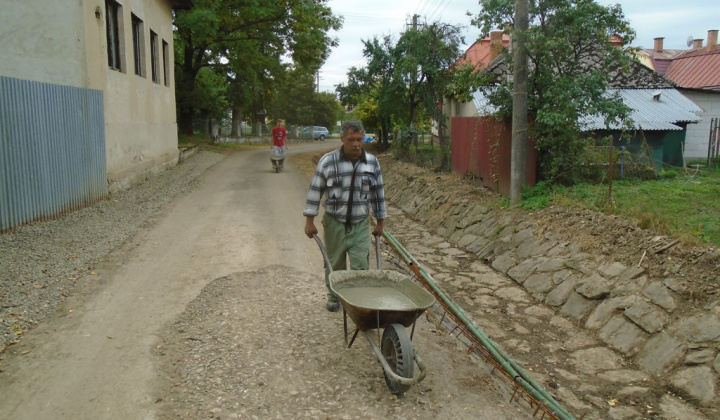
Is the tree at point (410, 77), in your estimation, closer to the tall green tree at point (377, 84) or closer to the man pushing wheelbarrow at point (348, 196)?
the tall green tree at point (377, 84)

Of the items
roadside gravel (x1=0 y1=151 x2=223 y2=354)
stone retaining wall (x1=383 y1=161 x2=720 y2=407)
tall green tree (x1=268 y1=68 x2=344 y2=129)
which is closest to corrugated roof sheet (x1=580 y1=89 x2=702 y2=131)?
stone retaining wall (x1=383 y1=161 x2=720 y2=407)

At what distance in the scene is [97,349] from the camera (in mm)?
4770

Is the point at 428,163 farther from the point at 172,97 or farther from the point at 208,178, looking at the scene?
the point at 172,97

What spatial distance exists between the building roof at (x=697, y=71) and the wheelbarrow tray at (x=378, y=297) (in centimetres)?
2094

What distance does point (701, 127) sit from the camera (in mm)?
19766

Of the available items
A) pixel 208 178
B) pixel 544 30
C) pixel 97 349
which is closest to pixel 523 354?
pixel 97 349

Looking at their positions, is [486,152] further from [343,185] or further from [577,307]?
[343,185]

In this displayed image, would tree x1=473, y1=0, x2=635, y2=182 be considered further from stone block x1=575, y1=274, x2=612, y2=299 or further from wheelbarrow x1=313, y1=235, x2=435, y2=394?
wheelbarrow x1=313, y1=235, x2=435, y2=394

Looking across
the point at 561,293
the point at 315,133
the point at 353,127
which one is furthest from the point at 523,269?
the point at 315,133

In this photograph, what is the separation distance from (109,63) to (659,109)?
16390mm

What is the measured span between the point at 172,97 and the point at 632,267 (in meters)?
19.0

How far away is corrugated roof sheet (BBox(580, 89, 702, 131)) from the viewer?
54.5ft

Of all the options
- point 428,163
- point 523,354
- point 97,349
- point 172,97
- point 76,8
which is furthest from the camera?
point 172,97

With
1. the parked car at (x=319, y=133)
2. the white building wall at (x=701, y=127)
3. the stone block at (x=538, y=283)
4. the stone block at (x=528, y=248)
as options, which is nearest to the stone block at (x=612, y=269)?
the stone block at (x=538, y=283)
